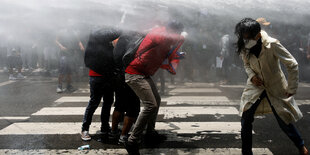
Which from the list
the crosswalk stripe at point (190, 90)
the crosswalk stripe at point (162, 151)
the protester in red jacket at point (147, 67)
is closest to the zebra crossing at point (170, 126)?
the crosswalk stripe at point (162, 151)

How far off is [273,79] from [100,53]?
2.33 m

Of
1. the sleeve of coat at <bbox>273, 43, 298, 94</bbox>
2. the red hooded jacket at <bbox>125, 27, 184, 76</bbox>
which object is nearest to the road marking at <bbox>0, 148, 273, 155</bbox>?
the red hooded jacket at <bbox>125, 27, 184, 76</bbox>

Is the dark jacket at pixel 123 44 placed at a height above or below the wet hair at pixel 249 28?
below

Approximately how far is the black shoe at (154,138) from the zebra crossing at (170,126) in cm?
9

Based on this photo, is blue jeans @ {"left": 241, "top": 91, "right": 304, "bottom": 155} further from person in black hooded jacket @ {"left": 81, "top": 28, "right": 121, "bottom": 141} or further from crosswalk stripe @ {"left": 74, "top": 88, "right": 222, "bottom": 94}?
crosswalk stripe @ {"left": 74, "top": 88, "right": 222, "bottom": 94}

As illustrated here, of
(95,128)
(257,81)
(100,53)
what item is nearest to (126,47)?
(100,53)

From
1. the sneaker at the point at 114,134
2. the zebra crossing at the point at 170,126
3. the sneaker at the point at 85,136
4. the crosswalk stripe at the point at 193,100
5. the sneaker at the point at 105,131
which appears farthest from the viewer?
the crosswalk stripe at the point at 193,100

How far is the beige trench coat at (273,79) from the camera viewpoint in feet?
11.5

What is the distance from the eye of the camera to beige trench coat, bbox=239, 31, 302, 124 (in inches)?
138

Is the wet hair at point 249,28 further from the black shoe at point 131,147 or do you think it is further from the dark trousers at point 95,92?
the dark trousers at point 95,92

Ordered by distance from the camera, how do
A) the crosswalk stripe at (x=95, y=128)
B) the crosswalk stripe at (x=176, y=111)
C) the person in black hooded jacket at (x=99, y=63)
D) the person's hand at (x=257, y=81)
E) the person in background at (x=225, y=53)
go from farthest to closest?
1. the person in background at (x=225, y=53)
2. the crosswalk stripe at (x=176, y=111)
3. the crosswalk stripe at (x=95, y=128)
4. the person in black hooded jacket at (x=99, y=63)
5. the person's hand at (x=257, y=81)

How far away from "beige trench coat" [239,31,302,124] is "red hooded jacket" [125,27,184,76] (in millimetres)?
902

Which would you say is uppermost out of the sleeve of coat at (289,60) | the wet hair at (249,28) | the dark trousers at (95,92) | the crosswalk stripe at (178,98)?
the wet hair at (249,28)

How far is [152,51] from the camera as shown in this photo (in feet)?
13.0
